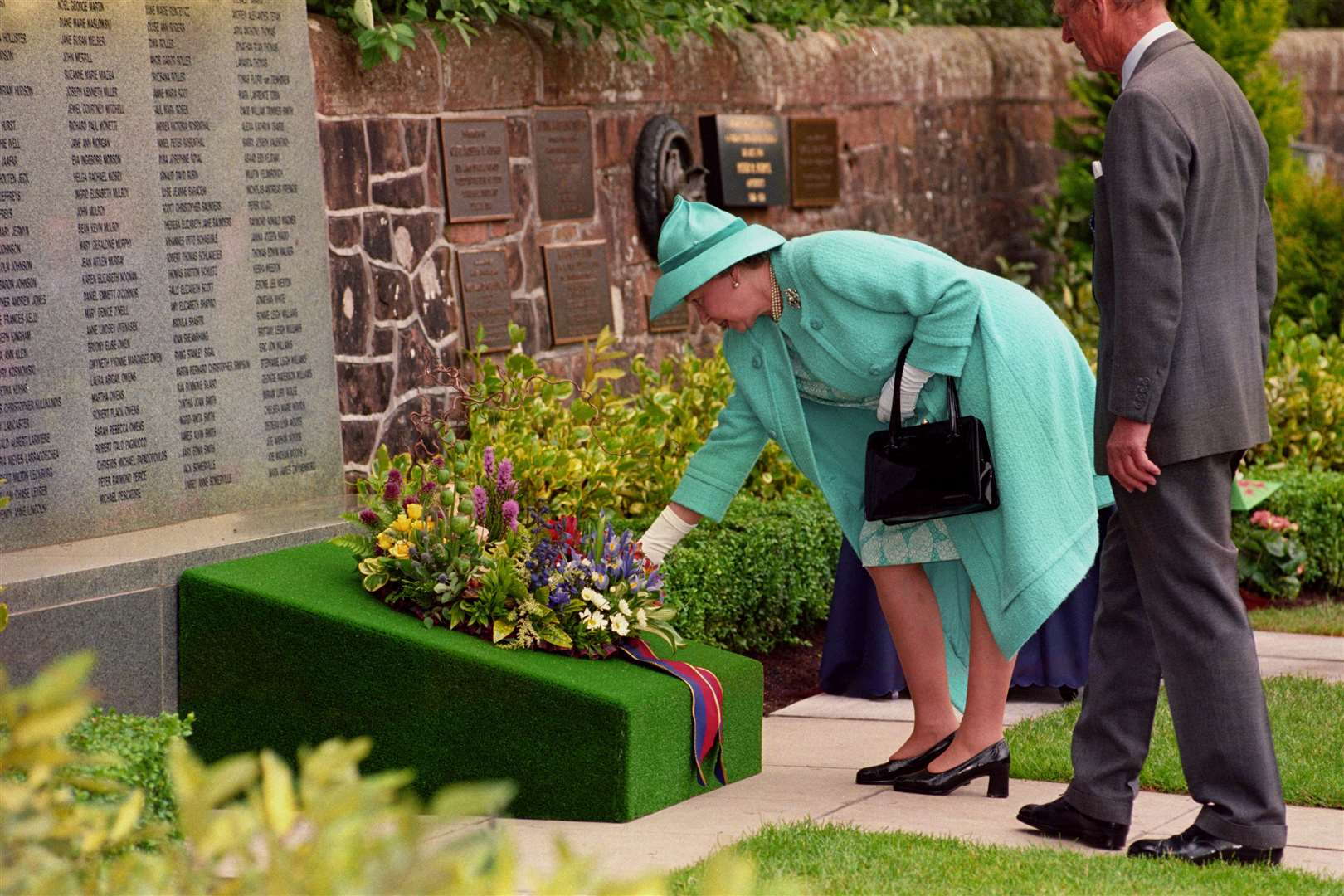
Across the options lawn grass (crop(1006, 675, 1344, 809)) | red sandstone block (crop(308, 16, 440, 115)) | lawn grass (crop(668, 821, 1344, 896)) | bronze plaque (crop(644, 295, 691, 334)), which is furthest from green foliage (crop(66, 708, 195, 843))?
bronze plaque (crop(644, 295, 691, 334))

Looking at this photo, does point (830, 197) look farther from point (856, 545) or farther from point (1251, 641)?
point (1251, 641)

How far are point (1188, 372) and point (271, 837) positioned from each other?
250 cm

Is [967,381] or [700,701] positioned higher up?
[967,381]

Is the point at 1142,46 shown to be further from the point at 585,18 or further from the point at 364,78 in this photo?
the point at 585,18

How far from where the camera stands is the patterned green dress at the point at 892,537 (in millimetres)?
4410

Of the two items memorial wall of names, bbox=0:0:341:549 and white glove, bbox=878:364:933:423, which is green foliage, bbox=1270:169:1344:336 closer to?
white glove, bbox=878:364:933:423

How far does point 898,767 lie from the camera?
177 inches

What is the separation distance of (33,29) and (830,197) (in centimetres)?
514

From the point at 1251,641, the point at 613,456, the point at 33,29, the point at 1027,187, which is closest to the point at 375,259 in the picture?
the point at 613,456

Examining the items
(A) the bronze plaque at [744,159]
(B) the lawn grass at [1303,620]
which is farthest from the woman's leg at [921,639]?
(A) the bronze plaque at [744,159]

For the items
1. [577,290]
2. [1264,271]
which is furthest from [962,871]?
[577,290]

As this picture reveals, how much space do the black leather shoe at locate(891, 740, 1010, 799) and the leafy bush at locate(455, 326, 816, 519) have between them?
53.8 inches

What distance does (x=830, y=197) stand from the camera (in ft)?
30.0

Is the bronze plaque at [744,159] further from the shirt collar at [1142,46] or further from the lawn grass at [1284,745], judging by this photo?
the shirt collar at [1142,46]
